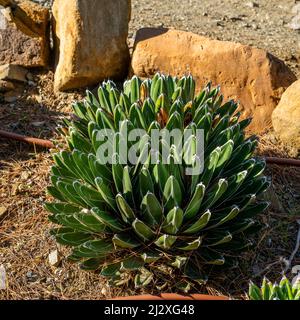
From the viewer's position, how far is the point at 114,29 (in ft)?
13.3

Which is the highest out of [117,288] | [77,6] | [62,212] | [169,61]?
[77,6]

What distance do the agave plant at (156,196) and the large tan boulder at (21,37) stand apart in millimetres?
1371

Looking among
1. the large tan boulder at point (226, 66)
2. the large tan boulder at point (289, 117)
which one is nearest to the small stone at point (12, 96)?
the large tan boulder at point (226, 66)

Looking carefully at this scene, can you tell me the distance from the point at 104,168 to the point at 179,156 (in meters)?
0.35

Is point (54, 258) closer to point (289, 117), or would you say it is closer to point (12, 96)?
point (12, 96)

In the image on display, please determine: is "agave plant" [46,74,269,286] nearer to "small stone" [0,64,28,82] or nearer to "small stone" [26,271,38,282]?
"small stone" [26,271,38,282]

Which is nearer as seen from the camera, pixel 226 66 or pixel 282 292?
pixel 282 292

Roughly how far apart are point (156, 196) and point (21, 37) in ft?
6.72

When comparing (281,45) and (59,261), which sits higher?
(281,45)

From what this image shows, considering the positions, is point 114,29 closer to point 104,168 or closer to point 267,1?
point 104,168

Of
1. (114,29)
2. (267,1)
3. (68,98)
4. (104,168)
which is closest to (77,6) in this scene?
(114,29)

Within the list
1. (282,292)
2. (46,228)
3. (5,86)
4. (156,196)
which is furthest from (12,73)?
(282,292)

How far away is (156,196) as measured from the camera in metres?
2.71

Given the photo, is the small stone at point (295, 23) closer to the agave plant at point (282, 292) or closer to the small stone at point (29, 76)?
the small stone at point (29, 76)
